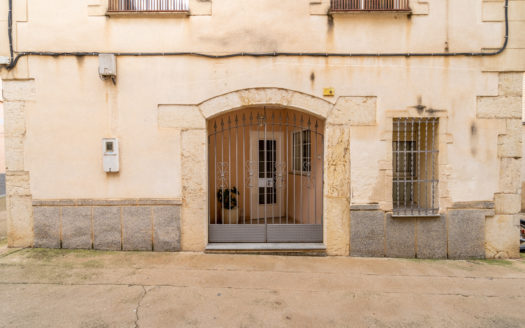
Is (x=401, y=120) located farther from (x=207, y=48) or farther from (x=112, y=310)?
(x=112, y=310)

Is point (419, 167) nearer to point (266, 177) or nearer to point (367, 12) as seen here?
point (367, 12)

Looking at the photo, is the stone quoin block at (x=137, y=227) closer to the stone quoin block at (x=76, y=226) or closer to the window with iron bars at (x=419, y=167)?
the stone quoin block at (x=76, y=226)

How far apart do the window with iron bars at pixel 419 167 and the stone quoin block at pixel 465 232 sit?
30 cm

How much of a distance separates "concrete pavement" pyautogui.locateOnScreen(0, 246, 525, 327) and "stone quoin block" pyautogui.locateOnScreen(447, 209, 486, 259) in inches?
9.8

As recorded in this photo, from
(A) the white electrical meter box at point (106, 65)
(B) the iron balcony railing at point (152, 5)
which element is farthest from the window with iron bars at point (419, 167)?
(A) the white electrical meter box at point (106, 65)

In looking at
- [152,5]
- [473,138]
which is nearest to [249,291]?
[473,138]

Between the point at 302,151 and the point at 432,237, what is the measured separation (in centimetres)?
273

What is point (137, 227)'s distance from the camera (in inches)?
168

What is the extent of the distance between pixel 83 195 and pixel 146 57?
2313mm

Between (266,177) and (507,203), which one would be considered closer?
(507,203)

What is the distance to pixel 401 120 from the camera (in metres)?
4.36

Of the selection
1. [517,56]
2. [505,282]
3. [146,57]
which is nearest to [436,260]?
[505,282]

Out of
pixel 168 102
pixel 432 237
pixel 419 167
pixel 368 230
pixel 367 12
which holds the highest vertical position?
pixel 367 12

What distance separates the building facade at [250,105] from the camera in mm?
4195
